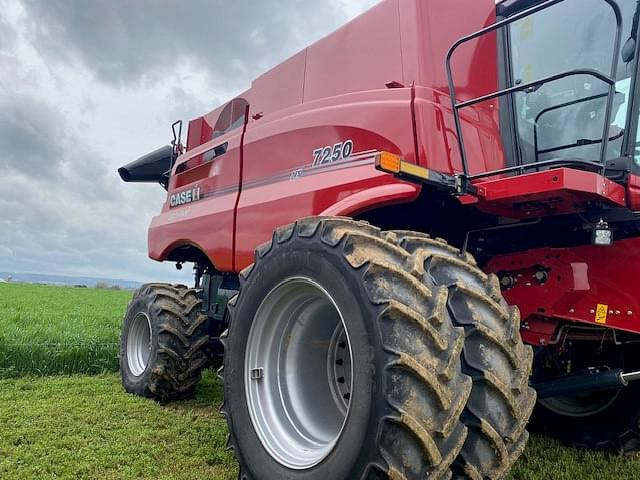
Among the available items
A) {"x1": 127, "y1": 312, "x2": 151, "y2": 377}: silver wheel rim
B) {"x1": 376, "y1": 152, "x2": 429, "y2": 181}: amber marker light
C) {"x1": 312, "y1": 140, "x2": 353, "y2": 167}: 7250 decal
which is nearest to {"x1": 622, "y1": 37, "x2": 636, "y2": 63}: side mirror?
{"x1": 376, "y1": 152, "x2": 429, "y2": 181}: amber marker light

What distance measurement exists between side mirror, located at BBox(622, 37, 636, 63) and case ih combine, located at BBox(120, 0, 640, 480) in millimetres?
11

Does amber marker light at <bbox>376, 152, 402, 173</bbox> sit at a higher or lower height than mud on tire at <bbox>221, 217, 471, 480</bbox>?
higher

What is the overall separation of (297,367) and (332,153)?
147cm

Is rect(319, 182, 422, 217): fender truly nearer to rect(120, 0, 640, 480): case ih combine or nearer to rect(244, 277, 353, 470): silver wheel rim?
rect(120, 0, 640, 480): case ih combine

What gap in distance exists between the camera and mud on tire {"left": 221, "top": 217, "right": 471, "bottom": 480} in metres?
2.19

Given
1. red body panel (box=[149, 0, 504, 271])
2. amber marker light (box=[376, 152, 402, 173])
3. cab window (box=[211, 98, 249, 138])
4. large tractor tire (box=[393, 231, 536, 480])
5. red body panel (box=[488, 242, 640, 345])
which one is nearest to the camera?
large tractor tire (box=[393, 231, 536, 480])

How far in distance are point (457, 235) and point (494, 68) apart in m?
1.14

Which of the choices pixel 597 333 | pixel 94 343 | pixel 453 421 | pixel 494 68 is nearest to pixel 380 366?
pixel 453 421

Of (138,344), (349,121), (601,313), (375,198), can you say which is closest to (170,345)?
(138,344)

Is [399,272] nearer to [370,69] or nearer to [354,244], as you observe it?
[354,244]

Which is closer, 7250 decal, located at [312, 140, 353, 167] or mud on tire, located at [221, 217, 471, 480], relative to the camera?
mud on tire, located at [221, 217, 471, 480]

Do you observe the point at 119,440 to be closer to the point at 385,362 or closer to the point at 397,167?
the point at 385,362

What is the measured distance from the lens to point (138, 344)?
6508mm

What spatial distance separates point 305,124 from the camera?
4184 mm
